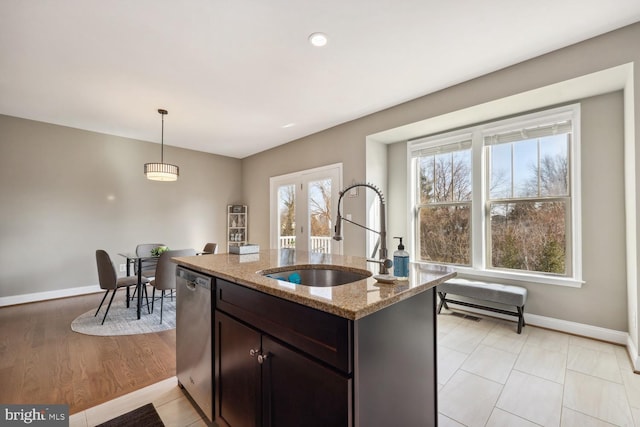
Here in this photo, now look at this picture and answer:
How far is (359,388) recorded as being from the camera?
954mm

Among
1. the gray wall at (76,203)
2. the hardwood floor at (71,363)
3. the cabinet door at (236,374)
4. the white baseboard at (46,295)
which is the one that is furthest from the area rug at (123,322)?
the cabinet door at (236,374)

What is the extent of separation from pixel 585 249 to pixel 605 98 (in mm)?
1483

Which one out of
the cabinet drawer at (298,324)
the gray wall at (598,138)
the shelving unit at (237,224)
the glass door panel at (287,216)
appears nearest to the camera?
the cabinet drawer at (298,324)

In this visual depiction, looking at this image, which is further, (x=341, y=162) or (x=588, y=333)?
(x=341, y=162)

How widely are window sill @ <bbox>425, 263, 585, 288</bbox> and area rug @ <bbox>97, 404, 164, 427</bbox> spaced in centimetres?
297

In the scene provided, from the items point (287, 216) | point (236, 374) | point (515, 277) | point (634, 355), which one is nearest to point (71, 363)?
point (236, 374)

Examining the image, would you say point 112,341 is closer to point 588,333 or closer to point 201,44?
point 201,44

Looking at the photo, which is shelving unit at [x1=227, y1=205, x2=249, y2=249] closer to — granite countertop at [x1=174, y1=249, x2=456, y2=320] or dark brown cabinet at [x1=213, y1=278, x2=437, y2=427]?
granite countertop at [x1=174, y1=249, x2=456, y2=320]

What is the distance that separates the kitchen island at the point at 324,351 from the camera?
957mm

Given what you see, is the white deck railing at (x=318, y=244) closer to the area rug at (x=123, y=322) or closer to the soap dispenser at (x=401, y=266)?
the area rug at (x=123, y=322)

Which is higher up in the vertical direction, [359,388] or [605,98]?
[605,98]

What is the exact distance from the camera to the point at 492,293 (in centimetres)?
303

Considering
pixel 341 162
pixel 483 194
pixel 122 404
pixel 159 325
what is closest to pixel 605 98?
pixel 483 194

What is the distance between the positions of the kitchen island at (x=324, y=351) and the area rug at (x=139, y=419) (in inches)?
17.7
